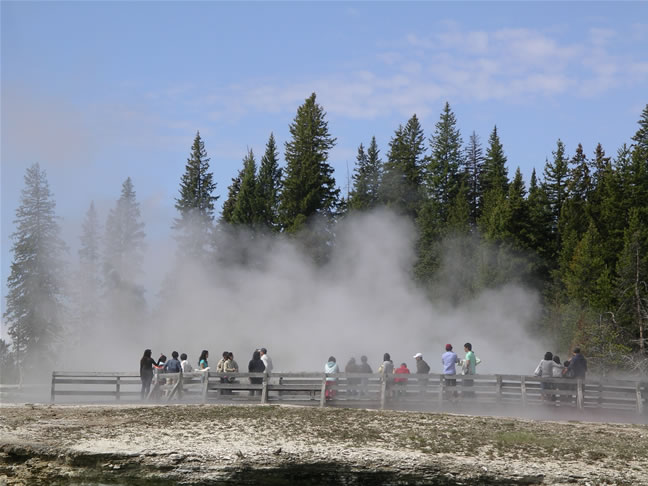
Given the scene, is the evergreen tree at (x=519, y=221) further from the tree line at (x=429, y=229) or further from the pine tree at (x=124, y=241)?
the pine tree at (x=124, y=241)

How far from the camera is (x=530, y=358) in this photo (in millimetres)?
50562

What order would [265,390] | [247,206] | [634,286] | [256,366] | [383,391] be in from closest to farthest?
1. [383,391]
2. [265,390]
3. [256,366]
4. [634,286]
5. [247,206]

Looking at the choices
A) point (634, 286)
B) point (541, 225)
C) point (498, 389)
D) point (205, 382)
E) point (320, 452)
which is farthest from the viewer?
point (541, 225)

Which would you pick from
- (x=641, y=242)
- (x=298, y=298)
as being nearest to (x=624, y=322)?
(x=641, y=242)

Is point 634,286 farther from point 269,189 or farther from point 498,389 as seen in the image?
point 269,189

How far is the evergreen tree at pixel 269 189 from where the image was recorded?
6819 cm

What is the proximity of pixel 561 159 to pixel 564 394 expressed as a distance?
1875 inches

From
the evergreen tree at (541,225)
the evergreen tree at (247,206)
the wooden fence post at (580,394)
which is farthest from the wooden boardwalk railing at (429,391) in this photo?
the evergreen tree at (247,206)

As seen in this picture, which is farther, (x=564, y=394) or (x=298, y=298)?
(x=298, y=298)

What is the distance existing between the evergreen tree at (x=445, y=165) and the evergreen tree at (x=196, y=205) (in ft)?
61.4

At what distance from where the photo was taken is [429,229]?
6344 centimetres

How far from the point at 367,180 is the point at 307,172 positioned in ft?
29.2

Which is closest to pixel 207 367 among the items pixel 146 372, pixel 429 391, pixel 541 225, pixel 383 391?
pixel 146 372

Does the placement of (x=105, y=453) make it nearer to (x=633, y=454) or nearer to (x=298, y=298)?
(x=633, y=454)
